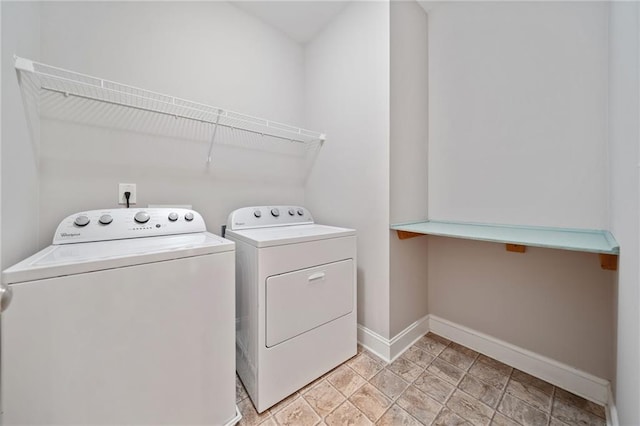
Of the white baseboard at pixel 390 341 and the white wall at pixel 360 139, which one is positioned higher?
the white wall at pixel 360 139

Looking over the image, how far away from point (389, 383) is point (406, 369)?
0.19m

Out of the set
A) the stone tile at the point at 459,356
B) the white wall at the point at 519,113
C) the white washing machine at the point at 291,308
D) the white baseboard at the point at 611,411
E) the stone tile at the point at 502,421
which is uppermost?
the white wall at the point at 519,113

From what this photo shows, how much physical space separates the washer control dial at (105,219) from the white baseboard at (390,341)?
5.51ft

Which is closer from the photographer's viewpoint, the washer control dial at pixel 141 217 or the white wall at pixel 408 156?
the washer control dial at pixel 141 217

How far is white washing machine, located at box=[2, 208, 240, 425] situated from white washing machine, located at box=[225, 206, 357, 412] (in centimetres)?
15

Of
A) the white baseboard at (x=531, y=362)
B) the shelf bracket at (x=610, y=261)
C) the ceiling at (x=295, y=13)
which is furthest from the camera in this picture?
the ceiling at (x=295, y=13)

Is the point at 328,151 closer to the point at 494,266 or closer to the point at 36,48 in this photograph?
the point at 494,266

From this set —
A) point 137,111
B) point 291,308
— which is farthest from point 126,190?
point 291,308

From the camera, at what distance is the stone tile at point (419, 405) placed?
1130 millimetres

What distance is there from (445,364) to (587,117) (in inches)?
63.5

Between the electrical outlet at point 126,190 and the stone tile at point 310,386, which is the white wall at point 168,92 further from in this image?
the stone tile at point 310,386

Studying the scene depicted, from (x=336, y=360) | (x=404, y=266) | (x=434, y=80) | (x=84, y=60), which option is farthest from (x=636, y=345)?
(x=84, y=60)

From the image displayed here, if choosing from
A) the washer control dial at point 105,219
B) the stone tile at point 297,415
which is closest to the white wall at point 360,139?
the stone tile at point 297,415

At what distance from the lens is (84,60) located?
1.27 metres
